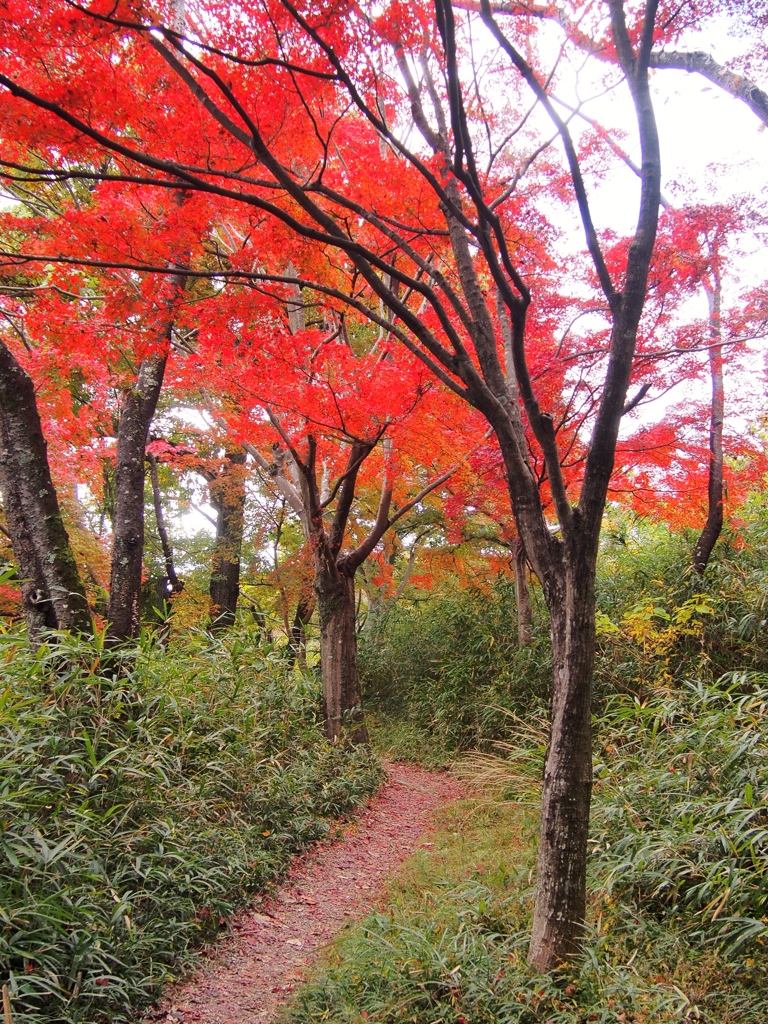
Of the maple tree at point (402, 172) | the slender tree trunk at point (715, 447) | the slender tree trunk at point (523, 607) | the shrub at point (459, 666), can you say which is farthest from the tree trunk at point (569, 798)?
the slender tree trunk at point (523, 607)

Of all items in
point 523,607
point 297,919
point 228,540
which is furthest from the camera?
point 228,540

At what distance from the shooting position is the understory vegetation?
8.72ft

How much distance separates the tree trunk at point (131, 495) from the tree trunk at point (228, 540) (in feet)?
15.3

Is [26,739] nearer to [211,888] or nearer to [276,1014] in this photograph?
[211,888]

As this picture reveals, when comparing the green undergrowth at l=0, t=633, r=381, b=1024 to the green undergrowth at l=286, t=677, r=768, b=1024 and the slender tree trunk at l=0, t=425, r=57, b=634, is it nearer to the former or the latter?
the slender tree trunk at l=0, t=425, r=57, b=634

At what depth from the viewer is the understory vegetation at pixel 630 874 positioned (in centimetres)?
266

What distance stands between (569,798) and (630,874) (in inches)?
39.6

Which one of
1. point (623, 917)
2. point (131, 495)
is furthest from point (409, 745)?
point (623, 917)

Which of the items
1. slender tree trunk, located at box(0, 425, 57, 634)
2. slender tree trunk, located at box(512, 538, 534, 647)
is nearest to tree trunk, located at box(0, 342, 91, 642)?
slender tree trunk, located at box(0, 425, 57, 634)

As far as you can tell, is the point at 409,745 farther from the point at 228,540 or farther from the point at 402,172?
the point at 402,172

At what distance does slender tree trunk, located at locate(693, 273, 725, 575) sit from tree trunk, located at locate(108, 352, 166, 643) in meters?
5.88

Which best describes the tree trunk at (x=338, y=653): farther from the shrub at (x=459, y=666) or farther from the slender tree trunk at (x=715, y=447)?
the slender tree trunk at (x=715, y=447)

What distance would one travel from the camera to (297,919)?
404 centimetres

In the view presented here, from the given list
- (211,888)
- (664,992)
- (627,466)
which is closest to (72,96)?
(211,888)
